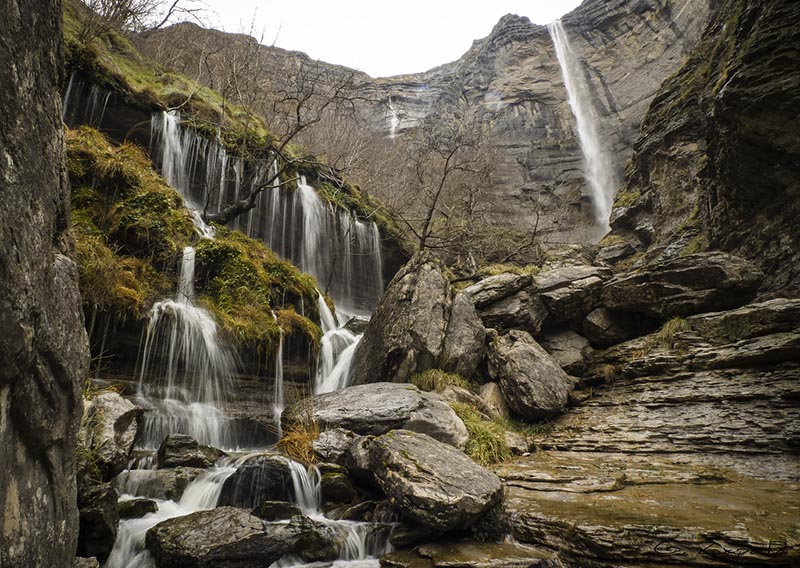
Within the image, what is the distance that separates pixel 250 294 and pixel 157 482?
4220 mm

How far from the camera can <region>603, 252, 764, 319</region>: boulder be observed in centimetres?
770

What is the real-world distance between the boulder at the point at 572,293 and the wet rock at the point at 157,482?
26.7 ft

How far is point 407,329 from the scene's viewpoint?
8.29 metres

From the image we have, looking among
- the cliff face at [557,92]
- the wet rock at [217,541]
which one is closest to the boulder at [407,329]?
the wet rock at [217,541]

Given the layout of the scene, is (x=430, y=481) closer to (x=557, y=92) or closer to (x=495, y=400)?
(x=495, y=400)

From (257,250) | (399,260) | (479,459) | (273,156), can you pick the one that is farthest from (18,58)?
(399,260)

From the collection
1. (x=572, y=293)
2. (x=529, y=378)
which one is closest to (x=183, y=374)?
(x=529, y=378)

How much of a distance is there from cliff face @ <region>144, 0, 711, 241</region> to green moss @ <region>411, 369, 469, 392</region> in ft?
46.8

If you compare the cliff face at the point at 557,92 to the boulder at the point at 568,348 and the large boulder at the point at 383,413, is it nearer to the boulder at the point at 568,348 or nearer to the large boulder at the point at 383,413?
the boulder at the point at 568,348

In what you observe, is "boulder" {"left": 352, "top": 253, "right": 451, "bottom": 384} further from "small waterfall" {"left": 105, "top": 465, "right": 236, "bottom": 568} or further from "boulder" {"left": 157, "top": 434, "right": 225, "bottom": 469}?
"small waterfall" {"left": 105, "top": 465, "right": 236, "bottom": 568}

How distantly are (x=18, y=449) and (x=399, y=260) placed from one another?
49.5 feet

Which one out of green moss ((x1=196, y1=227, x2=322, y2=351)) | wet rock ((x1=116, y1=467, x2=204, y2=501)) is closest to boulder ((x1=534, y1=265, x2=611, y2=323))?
green moss ((x1=196, y1=227, x2=322, y2=351))

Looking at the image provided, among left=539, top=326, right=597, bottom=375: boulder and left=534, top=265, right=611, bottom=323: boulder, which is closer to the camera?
left=539, top=326, right=597, bottom=375: boulder

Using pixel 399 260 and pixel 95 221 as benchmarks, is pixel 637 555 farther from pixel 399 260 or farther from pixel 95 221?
pixel 399 260
